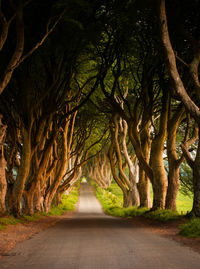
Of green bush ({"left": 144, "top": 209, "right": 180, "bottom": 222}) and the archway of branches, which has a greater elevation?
the archway of branches

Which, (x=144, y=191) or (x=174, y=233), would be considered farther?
(x=144, y=191)

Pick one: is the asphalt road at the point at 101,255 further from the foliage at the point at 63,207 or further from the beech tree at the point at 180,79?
the foliage at the point at 63,207

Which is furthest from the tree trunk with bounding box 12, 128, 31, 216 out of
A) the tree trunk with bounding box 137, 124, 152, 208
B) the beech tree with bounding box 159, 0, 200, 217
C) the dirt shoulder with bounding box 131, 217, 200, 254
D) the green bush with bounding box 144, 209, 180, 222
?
the tree trunk with bounding box 137, 124, 152, 208

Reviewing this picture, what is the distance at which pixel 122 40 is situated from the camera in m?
15.0

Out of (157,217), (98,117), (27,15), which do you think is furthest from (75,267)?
(98,117)

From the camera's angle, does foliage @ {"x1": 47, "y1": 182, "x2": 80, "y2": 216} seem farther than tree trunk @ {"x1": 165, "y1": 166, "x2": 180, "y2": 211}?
Yes

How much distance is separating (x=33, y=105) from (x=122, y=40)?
5327 millimetres

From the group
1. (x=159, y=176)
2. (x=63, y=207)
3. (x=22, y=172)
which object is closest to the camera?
(x=22, y=172)

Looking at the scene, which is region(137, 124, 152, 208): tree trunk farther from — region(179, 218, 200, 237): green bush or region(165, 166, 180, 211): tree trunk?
region(179, 218, 200, 237): green bush

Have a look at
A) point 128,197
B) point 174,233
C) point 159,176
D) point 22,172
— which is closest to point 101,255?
point 174,233

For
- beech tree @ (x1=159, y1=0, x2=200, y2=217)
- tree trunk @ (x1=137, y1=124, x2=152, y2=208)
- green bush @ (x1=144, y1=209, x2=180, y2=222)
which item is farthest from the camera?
tree trunk @ (x1=137, y1=124, x2=152, y2=208)

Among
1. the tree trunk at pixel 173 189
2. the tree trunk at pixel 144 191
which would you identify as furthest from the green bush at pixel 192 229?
the tree trunk at pixel 144 191

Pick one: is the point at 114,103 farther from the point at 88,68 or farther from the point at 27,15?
the point at 27,15

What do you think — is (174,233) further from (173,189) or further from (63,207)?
(63,207)
